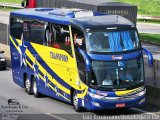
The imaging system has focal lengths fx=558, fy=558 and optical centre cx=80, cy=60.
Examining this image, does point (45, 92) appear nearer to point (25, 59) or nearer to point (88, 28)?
point (25, 59)

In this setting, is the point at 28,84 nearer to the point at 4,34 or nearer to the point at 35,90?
the point at 35,90

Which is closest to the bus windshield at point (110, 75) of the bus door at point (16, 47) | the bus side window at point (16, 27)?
the bus door at point (16, 47)

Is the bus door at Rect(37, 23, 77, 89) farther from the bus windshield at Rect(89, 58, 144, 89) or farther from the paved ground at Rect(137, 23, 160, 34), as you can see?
the paved ground at Rect(137, 23, 160, 34)

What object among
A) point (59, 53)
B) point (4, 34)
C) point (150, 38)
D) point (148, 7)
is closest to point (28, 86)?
point (59, 53)

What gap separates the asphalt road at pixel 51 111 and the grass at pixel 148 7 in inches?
1753

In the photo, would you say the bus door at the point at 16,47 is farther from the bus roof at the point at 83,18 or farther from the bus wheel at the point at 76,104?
the bus wheel at the point at 76,104

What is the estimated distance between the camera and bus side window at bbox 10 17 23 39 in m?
25.6

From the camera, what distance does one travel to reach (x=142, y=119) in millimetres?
18906


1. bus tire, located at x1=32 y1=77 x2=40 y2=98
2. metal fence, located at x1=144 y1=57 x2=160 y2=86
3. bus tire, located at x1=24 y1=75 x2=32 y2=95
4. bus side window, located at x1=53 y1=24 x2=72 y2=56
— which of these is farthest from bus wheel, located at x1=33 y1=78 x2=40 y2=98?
metal fence, located at x1=144 y1=57 x2=160 y2=86

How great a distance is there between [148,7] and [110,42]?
51.6m

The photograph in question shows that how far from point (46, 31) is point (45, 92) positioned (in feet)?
8.44

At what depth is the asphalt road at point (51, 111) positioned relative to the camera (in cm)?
1956

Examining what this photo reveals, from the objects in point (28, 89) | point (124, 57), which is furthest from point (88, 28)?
point (28, 89)

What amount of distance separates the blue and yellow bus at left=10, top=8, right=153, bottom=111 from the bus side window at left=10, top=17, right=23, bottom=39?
2559 millimetres
